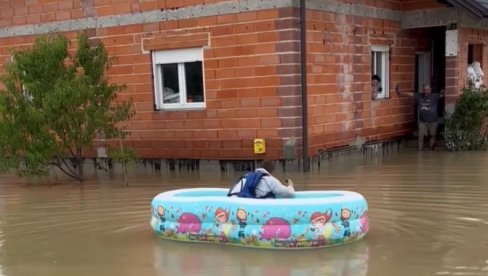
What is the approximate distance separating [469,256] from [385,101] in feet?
29.5

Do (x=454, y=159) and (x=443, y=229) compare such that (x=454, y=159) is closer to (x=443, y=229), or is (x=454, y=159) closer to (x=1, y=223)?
(x=443, y=229)

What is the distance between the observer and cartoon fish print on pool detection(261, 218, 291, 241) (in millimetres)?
6652

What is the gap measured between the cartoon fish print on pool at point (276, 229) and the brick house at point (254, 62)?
17.5ft

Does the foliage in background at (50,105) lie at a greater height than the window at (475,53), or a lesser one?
lesser

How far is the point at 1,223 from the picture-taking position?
884 centimetres

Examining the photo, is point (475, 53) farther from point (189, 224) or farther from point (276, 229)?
point (189, 224)

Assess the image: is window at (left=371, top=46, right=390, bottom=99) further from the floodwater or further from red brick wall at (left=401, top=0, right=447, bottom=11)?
the floodwater

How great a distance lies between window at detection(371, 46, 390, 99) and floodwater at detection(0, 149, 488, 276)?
3.05 m

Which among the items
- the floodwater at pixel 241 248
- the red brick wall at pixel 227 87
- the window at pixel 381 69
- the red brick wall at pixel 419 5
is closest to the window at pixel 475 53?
the red brick wall at pixel 419 5

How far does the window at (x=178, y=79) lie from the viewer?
12.9m

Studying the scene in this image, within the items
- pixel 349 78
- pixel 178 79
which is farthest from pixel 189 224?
pixel 349 78

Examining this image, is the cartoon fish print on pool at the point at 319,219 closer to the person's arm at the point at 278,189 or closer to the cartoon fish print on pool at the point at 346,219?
the cartoon fish print on pool at the point at 346,219

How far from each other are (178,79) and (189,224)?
6.46 m

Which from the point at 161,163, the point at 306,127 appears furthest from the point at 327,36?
the point at 161,163
